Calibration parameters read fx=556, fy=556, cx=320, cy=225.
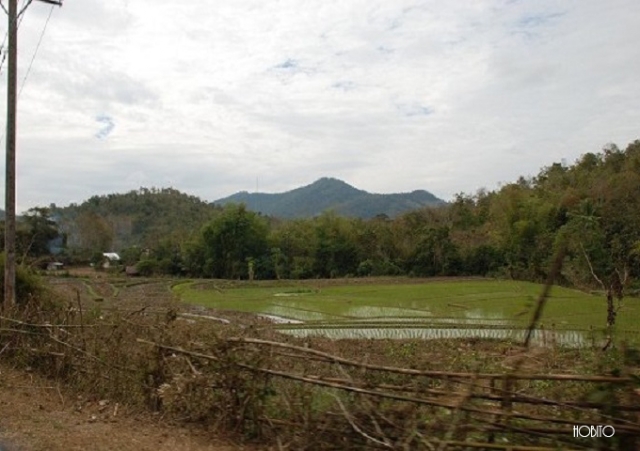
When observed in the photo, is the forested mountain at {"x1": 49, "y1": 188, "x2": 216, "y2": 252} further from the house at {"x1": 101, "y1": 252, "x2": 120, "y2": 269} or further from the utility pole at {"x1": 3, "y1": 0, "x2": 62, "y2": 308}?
the utility pole at {"x1": 3, "y1": 0, "x2": 62, "y2": 308}

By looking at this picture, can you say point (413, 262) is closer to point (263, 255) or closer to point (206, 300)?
point (263, 255)

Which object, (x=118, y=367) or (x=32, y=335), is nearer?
(x=118, y=367)

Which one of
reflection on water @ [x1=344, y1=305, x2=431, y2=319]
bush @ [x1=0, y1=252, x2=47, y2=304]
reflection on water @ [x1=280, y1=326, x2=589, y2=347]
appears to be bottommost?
reflection on water @ [x1=344, y1=305, x2=431, y2=319]

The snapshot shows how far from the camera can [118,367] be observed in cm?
659

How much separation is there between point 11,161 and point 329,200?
161907 mm

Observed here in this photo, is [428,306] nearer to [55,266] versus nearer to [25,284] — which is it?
[25,284]

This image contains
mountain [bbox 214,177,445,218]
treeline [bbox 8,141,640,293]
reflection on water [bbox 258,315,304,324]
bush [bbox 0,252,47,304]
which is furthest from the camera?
mountain [bbox 214,177,445,218]

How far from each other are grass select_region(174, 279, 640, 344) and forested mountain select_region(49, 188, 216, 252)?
4301 cm

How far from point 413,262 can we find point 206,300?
1133 inches

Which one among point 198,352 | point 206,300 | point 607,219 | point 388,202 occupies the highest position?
point 388,202

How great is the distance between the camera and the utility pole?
1041 centimetres

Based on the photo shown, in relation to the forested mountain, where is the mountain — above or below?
above

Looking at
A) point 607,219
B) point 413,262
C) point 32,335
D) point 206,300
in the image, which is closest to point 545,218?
point 607,219

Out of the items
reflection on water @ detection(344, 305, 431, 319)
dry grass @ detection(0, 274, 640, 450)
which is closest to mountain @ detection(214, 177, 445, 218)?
reflection on water @ detection(344, 305, 431, 319)
